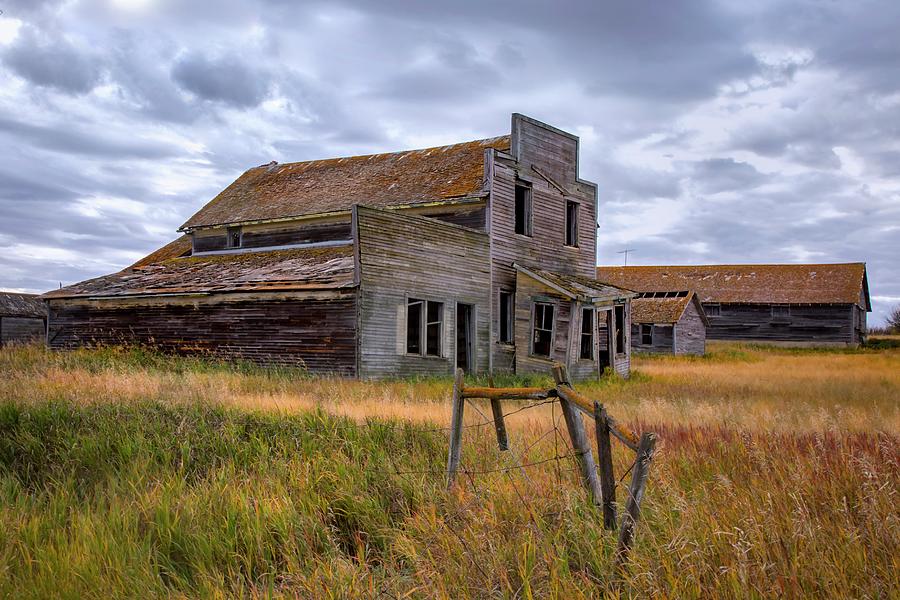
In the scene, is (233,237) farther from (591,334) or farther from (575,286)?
(591,334)

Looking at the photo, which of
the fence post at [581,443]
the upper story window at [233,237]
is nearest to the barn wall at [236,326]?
the upper story window at [233,237]

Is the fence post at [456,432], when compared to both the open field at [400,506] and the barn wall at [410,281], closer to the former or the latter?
the open field at [400,506]

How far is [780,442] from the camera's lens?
8.00 meters

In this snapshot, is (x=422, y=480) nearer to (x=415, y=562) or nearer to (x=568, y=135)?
(x=415, y=562)

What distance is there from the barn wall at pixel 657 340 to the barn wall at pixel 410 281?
20.4 m

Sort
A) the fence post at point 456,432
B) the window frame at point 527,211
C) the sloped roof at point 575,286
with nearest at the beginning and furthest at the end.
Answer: the fence post at point 456,432
the sloped roof at point 575,286
the window frame at point 527,211

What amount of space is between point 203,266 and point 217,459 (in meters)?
17.0

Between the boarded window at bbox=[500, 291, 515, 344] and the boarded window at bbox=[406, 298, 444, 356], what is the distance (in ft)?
6.53

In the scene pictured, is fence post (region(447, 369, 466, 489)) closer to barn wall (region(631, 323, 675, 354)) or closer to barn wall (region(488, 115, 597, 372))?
barn wall (region(488, 115, 597, 372))

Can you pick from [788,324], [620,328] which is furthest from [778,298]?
[620,328]

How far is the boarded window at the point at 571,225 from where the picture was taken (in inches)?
941

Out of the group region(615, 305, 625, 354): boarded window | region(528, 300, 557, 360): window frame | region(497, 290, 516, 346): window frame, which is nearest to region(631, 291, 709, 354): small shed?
region(615, 305, 625, 354): boarded window

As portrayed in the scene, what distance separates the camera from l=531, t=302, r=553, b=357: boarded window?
69.3ft

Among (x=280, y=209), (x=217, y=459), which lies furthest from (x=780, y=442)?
Result: (x=280, y=209)
